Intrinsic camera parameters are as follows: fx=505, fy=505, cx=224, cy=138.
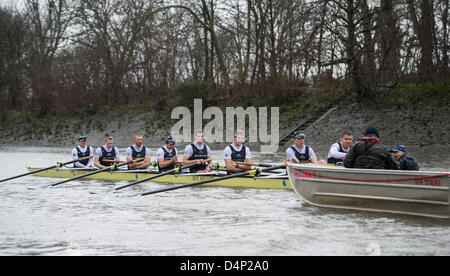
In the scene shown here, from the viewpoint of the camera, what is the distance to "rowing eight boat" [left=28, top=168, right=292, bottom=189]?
35.6 feet

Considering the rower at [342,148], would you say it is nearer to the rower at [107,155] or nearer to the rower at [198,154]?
the rower at [198,154]

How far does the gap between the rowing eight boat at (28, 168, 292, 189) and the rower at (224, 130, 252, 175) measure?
0.83 ft

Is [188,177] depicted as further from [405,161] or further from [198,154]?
[405,161]

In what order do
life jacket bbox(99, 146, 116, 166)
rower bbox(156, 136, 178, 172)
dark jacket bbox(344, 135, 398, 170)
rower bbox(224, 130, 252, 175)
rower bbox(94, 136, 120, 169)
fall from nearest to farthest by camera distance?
1. dark jacket bbox(344, 135, 398, 170)
2. rower bbox(224, 130, 252, 175)
3. rower bbox(156, 136, 178, 172)
4. rower bbox(94, 136, 120, 169)
5. life jacket bbox(99, 146, 116, 166)

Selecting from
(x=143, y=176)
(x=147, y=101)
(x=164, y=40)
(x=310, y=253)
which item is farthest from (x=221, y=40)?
(x=310, y=253)

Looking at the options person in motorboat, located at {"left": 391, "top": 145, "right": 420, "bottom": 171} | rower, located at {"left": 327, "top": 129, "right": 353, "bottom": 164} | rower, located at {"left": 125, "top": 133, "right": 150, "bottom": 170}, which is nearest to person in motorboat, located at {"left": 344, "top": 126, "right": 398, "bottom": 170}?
person in motorboat, located at {"left": 391, "top": 145, "right": 420, "bottom": 171}

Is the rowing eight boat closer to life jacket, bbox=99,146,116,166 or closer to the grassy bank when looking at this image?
life jacket, bbox=99,146,116,166

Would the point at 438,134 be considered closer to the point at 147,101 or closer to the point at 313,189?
the point at 313,189

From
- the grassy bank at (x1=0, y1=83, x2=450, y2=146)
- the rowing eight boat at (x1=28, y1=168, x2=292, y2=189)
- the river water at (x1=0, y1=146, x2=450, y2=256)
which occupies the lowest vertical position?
the river water at (x1=0, y1=146, x2=450, y2=256)

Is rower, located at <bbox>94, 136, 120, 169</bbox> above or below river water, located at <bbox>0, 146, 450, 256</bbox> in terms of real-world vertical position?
above

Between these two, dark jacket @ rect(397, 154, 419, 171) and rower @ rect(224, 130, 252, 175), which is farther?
rower @ rect(224, 130, 252, 175)

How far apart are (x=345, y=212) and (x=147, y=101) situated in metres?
29.6

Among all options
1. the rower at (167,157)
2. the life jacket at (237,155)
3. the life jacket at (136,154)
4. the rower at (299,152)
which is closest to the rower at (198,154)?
the rower at (167,157)

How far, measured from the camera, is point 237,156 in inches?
466
